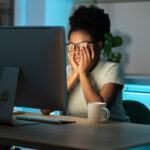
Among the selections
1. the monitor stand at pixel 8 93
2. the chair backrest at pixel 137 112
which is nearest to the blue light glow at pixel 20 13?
the chair backrest at pixel 137 112

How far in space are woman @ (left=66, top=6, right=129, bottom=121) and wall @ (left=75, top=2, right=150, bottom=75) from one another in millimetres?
769

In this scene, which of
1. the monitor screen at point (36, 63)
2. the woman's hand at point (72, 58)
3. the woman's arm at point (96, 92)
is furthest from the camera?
the woman's hand at point (72, 58)

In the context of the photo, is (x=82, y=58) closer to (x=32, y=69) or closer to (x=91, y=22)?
(x=91, y=22)

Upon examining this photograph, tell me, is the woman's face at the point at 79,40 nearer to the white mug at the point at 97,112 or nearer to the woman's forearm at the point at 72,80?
the woman's forearm at the point at 72,80

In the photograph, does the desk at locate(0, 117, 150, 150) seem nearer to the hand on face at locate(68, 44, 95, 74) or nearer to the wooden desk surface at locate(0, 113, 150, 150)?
the wooden desk surface at locate(0, 113, 150, 150)

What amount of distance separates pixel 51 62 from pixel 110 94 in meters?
0.53

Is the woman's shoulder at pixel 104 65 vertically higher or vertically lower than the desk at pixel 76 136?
higher

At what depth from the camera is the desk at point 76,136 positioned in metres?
1.38

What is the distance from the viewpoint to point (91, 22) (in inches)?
98.2

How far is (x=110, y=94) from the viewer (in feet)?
7.18

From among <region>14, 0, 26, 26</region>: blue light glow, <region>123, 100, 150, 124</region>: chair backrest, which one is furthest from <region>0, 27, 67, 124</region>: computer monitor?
<region>14, 0, 26, 26</region>: blue light glow

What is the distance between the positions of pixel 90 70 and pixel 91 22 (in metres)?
0.30

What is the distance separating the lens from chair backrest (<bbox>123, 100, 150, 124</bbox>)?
2.38 meters

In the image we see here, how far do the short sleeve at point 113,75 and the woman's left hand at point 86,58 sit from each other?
0.13 meters
